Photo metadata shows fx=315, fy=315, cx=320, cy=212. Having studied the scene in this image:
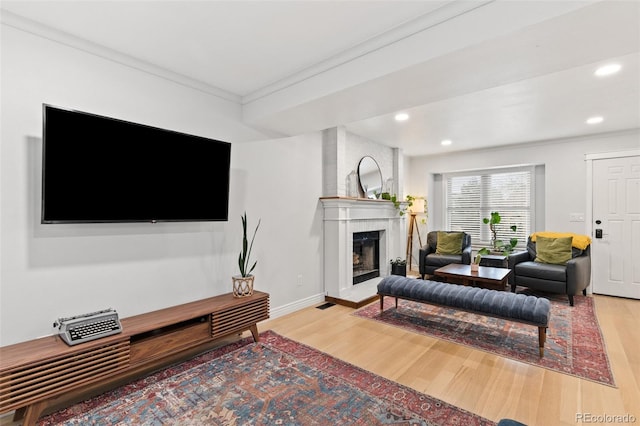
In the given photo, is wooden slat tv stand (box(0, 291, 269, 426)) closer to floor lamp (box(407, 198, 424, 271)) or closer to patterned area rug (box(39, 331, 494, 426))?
patterned area rug (box(39, 331, 494, 426))

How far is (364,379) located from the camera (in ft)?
7.57

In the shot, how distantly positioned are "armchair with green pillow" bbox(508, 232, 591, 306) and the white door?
251mm

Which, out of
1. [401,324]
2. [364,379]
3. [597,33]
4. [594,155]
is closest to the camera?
[597,33]

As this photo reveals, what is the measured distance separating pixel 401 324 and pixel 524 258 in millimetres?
2622

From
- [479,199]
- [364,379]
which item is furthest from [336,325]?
[479,199]

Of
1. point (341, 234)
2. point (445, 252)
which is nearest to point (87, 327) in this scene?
point (341, 234)

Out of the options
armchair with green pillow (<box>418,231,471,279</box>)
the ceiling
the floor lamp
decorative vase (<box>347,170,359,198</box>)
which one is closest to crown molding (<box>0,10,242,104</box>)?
the ceiling

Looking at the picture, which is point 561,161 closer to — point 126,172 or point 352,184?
point 352,184

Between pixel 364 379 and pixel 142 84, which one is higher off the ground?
pixel 142 84

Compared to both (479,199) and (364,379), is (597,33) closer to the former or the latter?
(364,379)

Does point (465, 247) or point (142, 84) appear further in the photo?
point (465, 247)

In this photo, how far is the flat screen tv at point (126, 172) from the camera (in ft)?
6.58

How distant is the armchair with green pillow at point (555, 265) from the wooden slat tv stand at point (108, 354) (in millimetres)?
3747

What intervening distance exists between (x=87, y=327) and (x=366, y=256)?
13.2ft
